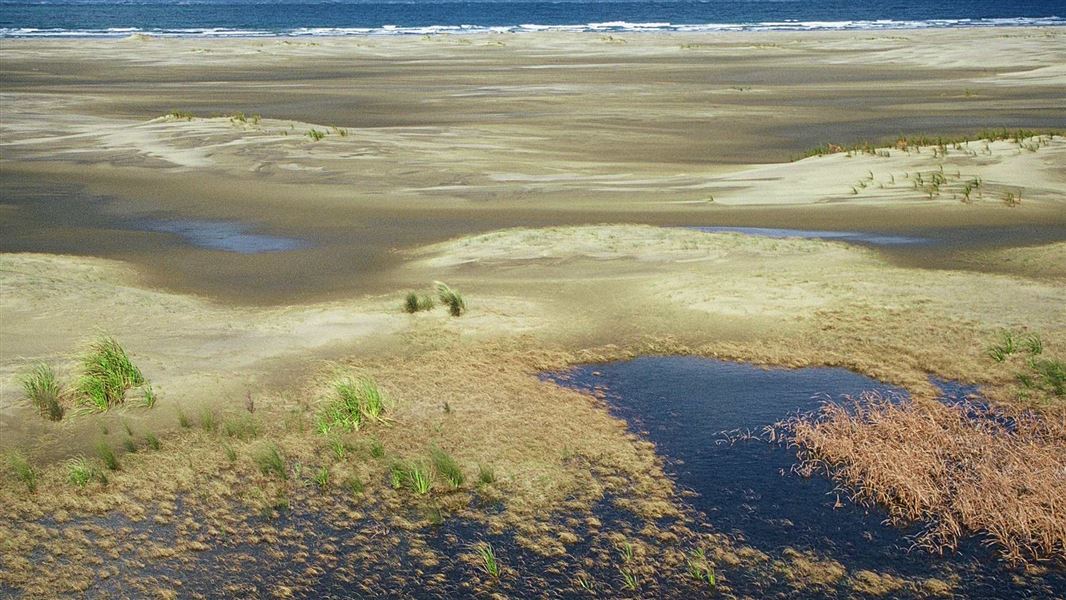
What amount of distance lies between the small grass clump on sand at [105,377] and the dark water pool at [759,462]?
514cm

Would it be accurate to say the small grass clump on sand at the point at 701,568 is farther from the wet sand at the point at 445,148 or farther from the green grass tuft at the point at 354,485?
the wet sand at the point at 445,148

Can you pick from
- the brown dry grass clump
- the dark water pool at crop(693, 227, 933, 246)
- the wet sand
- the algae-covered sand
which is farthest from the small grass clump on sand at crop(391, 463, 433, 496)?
the dark water pool at crop(693, 227, 933, 246)

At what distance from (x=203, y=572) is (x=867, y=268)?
12.2m

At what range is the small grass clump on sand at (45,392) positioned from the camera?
37.0 ft

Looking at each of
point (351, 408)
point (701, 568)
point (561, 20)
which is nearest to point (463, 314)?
point (351, 408)

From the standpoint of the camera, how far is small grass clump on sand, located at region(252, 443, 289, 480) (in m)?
9.88

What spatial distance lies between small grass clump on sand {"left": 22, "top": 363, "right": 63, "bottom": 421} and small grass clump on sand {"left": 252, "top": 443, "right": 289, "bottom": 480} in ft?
9.35

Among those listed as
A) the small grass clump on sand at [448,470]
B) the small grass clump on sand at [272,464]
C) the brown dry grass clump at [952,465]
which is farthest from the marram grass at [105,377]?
the brown dry grass clump at [952,465]

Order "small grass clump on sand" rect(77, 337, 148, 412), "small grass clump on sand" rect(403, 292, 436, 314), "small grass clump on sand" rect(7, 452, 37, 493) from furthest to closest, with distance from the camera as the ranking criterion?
"small grass clump on sand" rect(403, 292, 436, 314) < "small grass clump on sand" rect(77, 337, 148, 412) < "small grass clump on sand" rect(7, 452, 37, 493)

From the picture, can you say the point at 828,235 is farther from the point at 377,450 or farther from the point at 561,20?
the point at 561,20

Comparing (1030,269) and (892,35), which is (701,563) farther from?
(892,35)

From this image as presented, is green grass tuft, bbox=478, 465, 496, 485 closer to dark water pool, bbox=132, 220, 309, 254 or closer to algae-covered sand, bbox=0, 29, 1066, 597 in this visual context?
algae-covered sand, bbox=0, 29, 1066, 597

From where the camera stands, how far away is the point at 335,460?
401 inches

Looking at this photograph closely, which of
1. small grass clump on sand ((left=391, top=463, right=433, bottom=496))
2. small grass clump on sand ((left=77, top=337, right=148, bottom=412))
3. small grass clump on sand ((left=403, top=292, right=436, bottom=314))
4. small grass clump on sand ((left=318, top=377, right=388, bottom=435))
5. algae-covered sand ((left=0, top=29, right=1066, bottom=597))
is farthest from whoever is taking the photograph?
small grass clump on sand ((left=403, top=292, right=436, bottom=314))
